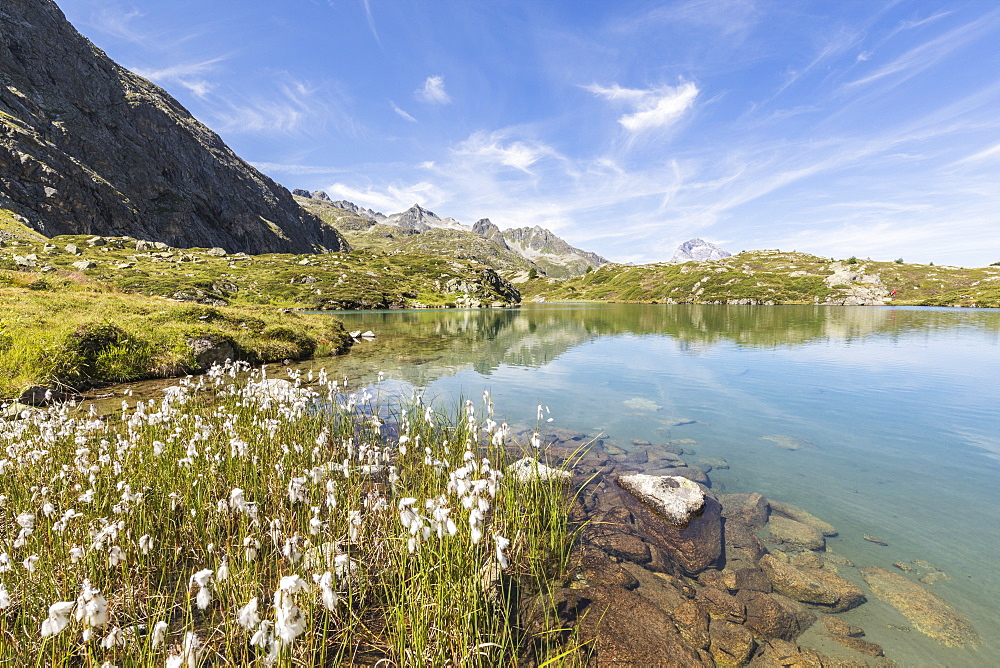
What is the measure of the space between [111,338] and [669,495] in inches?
1054

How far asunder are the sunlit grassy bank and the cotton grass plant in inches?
393

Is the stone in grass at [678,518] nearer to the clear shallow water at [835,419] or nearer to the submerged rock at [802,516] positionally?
the submerged rock at [802,516]

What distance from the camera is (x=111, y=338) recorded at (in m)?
19.9

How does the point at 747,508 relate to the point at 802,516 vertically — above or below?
above

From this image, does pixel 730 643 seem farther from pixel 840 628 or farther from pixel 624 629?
pixel 840 628

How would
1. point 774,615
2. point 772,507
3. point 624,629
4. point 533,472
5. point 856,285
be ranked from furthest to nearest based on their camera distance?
point 856,285, point 772,507, point 533,472, point 774,615, point 624,629

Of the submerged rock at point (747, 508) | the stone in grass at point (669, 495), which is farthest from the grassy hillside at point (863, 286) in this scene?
the stone in grass at point (669, 495)

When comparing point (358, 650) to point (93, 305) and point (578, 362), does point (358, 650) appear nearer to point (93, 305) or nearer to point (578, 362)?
point (578, 362)

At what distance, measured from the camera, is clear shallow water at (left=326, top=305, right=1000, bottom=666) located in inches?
324

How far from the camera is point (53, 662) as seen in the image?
4.02 meters

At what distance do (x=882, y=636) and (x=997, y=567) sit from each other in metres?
4.55

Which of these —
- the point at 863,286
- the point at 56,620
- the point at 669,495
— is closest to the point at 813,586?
the point at 669,495

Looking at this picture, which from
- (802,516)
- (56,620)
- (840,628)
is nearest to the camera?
(56,620)

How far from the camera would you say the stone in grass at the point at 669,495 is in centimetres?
917
